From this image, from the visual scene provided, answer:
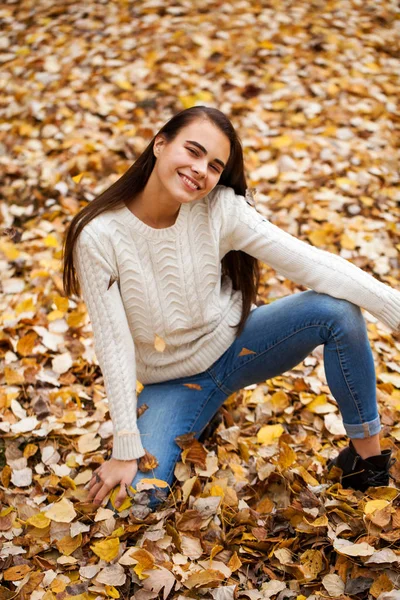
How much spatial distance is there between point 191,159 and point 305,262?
0.41 m

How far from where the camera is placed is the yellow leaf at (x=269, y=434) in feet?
6.32

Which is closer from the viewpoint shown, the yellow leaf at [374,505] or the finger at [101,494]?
the yellow leaf at [374,505]

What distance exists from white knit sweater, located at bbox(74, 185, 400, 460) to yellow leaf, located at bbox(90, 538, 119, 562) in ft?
0.71

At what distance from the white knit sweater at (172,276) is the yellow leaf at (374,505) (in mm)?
465

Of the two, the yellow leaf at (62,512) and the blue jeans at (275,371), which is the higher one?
the blue jeans at (275,371)

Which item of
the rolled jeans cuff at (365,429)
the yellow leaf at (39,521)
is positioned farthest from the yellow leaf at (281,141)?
the yellow leaf at (39,521)

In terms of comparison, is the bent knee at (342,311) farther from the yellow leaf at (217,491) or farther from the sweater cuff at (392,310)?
the yellow leaf at (217,491)

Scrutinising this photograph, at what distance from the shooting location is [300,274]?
5.53 feet

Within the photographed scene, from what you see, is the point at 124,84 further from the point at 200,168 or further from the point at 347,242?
the point at 200,168

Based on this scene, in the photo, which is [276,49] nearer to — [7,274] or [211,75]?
[211,75]

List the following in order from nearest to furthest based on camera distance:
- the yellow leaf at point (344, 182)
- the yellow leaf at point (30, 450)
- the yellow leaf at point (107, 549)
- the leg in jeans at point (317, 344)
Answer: the yellow leaf at point (107, 549), the leg in jeans at point (317, 344), the yellow leaf at point (30, 450), the yellow leaf at point (344, 182)

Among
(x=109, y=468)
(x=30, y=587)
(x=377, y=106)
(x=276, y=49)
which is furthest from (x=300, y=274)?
(x=276, y=49)

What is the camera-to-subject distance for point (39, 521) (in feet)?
5.36

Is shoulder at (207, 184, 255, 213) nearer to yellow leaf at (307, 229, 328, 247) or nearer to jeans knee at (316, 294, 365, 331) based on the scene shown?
jeans knee at (316, 294, 365, 331)
